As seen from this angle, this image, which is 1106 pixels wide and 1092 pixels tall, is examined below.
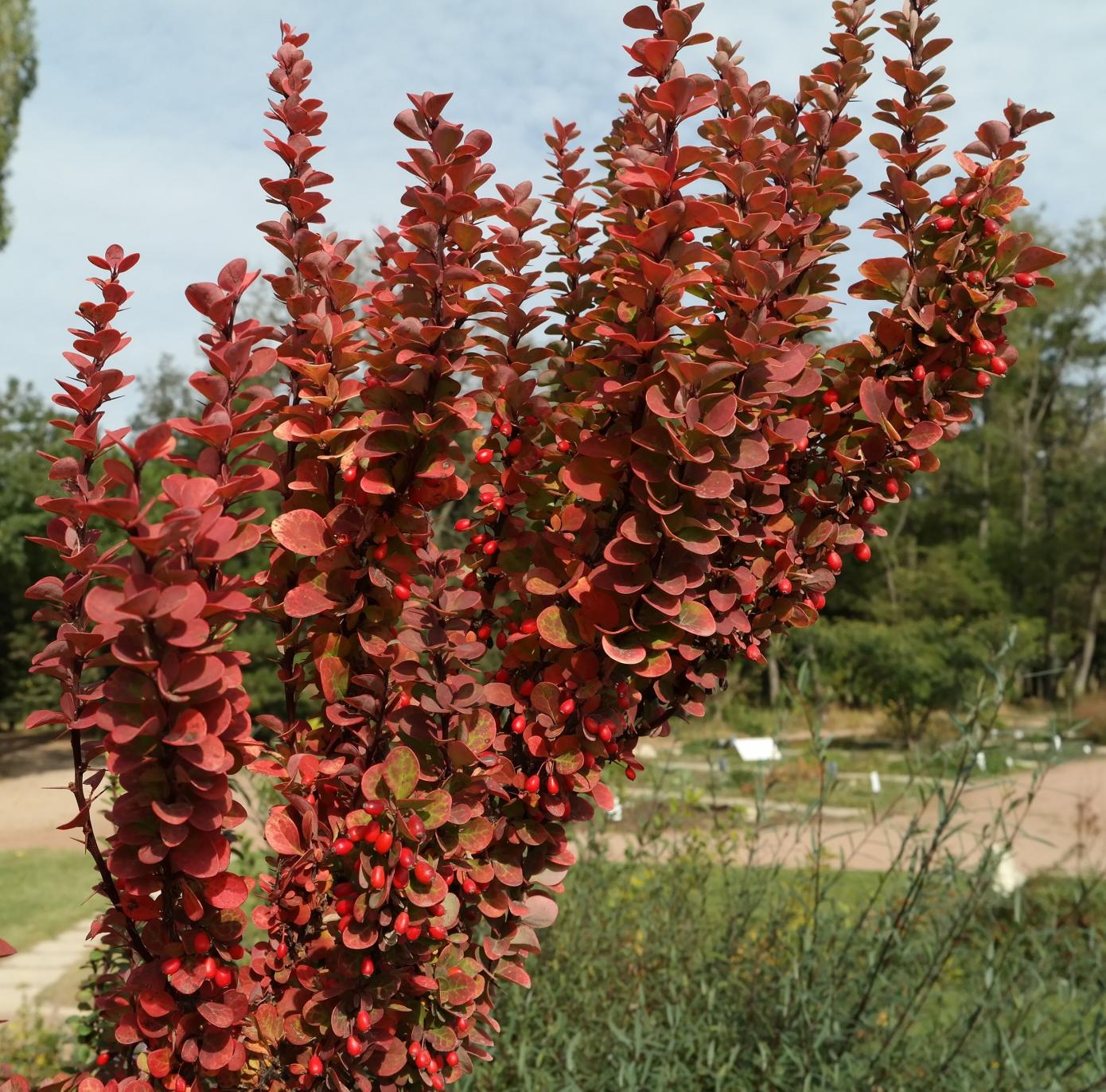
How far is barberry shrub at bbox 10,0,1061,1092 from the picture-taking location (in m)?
1.08

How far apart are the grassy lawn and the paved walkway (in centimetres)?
10

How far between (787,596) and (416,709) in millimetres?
533

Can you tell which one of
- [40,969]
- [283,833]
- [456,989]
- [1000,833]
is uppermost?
[283,833]

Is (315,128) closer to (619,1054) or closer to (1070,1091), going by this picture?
(619,1054)

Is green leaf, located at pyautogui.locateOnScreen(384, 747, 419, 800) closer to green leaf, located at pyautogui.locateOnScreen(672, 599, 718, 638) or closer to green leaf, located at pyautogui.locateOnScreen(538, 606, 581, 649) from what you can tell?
green leaf, located at pyautogui.locateOnScreen(538, 606, 581, 649)

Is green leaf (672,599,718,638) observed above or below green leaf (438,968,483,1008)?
above

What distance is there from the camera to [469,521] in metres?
1.43

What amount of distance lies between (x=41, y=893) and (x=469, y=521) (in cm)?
714

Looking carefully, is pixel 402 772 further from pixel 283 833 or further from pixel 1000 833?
pixel 1000 833

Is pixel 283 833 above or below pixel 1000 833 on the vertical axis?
above

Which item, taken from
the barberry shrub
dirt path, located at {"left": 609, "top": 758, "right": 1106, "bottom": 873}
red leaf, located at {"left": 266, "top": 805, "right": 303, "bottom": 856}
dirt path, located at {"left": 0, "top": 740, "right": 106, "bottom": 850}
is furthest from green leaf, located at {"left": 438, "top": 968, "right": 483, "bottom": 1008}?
dirt path, located at {"left": 0, "top": 740, "right": 106, "bottom": 850}

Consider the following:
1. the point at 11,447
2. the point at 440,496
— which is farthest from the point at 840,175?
the point at 11,447

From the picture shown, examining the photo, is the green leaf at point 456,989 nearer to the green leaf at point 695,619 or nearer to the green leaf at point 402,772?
the green leaf at point 402,772

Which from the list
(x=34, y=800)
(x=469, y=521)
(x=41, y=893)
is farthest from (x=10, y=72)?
(x=469, y=521)
